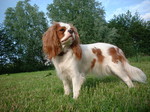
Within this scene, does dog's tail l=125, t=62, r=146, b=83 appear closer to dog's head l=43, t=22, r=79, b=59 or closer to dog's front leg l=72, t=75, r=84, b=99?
dog's front leg l=72, t=75, r=84, b=99

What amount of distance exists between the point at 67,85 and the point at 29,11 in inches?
1174

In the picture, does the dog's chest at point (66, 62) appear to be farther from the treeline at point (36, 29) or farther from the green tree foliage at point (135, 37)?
the treeline at point (36, 29)

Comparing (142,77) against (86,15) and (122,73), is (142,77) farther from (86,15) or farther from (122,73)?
(86,15)

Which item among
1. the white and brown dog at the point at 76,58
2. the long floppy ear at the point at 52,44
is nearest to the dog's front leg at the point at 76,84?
the white and brown dog at the point at 76,58

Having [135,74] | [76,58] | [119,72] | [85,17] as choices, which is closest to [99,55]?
[119,72]

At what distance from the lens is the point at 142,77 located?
159 inches

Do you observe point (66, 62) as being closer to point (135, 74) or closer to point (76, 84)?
point (76, 84)

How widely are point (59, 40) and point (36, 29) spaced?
92.1ft

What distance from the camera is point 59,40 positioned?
133 inches

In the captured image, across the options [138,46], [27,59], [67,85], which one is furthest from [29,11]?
[67,85]

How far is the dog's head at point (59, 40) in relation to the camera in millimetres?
3292

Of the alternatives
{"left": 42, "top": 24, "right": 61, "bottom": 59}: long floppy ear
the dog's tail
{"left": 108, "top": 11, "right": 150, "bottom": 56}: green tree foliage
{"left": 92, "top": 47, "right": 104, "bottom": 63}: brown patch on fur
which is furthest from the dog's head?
{"left": 108, "top": 11, "right": 150, "bottom": 56}: green tree foliage

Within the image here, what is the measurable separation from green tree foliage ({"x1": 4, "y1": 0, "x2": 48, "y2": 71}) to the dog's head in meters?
24.1

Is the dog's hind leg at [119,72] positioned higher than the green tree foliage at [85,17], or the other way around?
the green tree foliage at [85,17]
